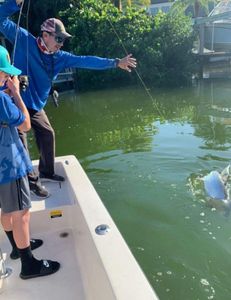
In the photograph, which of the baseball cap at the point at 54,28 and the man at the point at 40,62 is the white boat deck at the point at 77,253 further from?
the baseball cap at the point at 54,28

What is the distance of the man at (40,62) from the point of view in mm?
3969

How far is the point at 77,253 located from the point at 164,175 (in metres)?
3.69

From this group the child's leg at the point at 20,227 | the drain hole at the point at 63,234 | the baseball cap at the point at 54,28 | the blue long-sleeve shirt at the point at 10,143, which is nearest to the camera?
the blue long-sleeve shirt at the point at 10,143

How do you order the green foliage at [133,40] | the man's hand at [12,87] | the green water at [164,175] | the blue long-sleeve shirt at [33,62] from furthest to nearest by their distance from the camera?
1. the green foliage at [133,40]
2. the green water at [164,175]
3. the blue long-sleeve shirt at [33,62]
4. the man's hand at [12,87]

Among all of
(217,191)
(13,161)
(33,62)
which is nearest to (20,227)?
(13,161)

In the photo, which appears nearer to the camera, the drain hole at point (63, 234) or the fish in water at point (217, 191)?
the drain hole at point (63, 234)

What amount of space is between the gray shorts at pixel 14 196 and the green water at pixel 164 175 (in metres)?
1.90

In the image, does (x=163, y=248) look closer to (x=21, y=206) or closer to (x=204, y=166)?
(x=21, y=206)

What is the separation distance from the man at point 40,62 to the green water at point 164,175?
1605mm

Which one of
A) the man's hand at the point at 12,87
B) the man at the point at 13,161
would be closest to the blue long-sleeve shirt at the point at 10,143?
the man at the point at 13,161

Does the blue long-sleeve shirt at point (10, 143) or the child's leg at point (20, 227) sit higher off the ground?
the blue long-sleeve shirt at point (10, 143)

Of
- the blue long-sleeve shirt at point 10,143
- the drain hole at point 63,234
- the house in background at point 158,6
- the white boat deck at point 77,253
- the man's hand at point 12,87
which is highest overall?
the house in background at point 158,6

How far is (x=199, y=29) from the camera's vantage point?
2231cm

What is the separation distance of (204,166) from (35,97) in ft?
13.5
